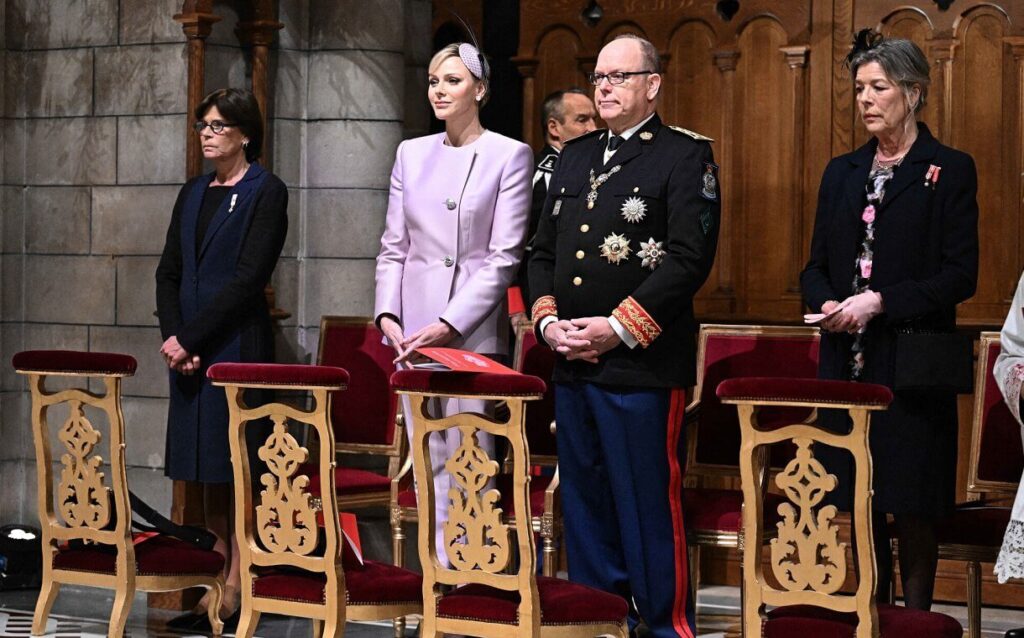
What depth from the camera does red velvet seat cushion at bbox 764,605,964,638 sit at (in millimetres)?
3463

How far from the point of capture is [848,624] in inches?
A: 139

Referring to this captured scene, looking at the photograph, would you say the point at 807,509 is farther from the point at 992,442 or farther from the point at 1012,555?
the point at 992,442

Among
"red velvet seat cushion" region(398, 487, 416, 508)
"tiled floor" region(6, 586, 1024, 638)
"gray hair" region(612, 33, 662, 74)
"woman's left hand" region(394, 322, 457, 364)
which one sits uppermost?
"gray hair" region(612, 33, 662, 74)

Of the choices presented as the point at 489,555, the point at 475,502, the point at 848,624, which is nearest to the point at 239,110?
the point at 475,502

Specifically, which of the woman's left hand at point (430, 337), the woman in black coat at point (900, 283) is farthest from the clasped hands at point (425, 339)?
the woman in black coat at point (900, 283)

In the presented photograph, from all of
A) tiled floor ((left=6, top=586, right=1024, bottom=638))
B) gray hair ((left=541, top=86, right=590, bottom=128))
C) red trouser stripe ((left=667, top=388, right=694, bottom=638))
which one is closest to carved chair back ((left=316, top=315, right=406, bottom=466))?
tiled floor ((left=6, top=586, right=1024, bottom=638))

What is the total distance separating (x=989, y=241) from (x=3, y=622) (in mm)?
3442

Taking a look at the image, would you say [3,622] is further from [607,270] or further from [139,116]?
[607,270]

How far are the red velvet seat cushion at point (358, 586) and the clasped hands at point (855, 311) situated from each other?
126 cm

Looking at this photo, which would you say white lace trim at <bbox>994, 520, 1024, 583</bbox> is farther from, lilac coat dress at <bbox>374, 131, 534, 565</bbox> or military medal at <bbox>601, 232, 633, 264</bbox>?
lilac coat dress at <bbox>374, 131, 534, 565</bbox>

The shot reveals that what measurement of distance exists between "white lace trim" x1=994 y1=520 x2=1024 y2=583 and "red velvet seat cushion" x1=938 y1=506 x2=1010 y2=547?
0.48 meters

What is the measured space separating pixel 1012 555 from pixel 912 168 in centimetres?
106

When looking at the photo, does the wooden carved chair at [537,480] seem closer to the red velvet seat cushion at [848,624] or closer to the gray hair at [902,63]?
the red velvet seat cushion at [848,624]

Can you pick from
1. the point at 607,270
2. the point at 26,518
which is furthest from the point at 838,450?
the point at 26,518
